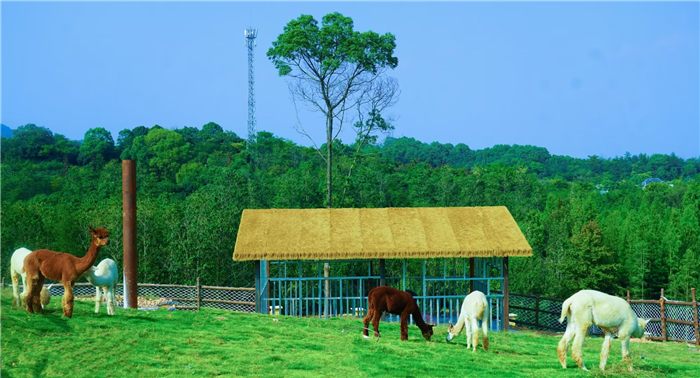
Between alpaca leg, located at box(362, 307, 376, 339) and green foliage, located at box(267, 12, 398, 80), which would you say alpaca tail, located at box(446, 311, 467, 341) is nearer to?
alpaca leg, located at box(362, 307, 376, 339)

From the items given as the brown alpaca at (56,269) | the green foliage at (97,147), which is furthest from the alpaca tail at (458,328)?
the green foliage at (97,147)

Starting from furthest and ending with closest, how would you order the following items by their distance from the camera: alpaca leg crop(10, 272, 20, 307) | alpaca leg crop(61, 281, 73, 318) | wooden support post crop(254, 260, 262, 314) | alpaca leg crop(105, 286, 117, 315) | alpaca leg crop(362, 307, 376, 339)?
wooden support post crop(254, 260, 262, 314), alpaca leg crop(362, 307, 376, 339), alpaca leg crop(105, 286, 117, 315), alpaca leg crop(61, 281, 73, 318), alpaca leg crop(10, 272, 20, 307)

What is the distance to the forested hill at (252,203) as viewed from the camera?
27.0m

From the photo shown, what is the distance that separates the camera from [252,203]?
1325 inches

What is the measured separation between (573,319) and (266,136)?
5225 cm

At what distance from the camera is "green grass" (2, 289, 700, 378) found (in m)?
10.3

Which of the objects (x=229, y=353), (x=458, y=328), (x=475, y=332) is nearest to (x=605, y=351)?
(x=475, y=332)

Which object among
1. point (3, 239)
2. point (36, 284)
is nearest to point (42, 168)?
point (3, 239)

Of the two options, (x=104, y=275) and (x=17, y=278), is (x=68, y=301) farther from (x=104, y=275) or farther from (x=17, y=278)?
(x=17, y=278)

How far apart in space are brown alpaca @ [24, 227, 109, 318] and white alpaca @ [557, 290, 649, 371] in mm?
7988

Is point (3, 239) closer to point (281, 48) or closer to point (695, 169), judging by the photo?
point (281, 48)

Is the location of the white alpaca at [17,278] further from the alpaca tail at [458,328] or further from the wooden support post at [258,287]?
the alpaca tail at [458,328]

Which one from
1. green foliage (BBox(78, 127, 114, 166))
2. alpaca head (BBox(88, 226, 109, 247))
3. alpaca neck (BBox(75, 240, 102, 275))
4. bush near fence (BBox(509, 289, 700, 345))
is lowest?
bush near fence (BBox(509, 289, 700, 345))

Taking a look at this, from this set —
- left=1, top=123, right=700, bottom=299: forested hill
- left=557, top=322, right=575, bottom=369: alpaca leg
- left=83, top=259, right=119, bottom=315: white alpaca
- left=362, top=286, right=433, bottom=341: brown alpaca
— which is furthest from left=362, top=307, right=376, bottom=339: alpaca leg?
left=1, top=123, right=700, bottom=299: forested hill
